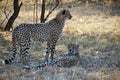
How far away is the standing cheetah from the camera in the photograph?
884 centimetres

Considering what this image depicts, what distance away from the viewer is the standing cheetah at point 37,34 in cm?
884

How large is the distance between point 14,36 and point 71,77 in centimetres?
194

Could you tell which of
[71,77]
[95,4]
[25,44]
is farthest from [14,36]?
[95,4]

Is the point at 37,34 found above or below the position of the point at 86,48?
above

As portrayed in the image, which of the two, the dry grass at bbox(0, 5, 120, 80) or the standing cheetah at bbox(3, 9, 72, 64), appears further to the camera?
the standing cheetah at bbox(3, 9, 72, 64)

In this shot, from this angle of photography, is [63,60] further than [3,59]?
No

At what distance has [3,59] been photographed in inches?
365

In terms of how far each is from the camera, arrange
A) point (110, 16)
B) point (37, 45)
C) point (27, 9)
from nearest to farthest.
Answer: point (37, 45) < point (110, 16) < point (27, 9)

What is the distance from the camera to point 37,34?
361 inches

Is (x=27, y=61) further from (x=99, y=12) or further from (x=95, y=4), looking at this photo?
(x=95, y=4)

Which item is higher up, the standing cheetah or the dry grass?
the standing cheetah

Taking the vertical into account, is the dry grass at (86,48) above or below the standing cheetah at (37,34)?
below

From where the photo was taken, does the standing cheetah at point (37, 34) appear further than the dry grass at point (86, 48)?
Yes

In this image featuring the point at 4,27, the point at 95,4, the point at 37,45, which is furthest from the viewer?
the point at 95,4
